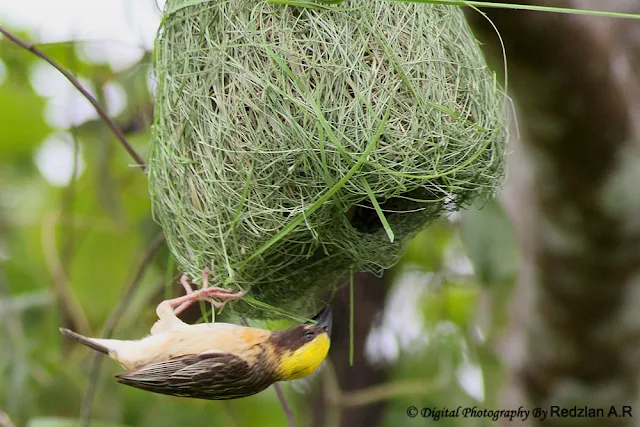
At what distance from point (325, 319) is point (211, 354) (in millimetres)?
227

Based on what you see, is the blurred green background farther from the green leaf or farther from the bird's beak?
the bird's beak

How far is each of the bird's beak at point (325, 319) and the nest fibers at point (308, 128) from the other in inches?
5.1

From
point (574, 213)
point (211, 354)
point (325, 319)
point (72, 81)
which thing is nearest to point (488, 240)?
point (574, 213)

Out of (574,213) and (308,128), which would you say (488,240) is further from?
(308,128)

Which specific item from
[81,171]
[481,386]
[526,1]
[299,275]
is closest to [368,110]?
[299,275]

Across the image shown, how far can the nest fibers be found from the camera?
1.13 m

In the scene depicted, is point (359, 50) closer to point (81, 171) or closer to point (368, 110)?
point (368, 110)

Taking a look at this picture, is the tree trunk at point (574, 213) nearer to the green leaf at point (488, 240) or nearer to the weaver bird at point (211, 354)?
the green leaf at point (488, 240)

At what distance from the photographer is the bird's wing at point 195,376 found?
1.24m

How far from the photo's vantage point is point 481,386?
2.52 meters

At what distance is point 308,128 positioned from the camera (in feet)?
3.71

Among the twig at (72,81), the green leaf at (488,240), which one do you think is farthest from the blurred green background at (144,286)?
the twig at (72,81)

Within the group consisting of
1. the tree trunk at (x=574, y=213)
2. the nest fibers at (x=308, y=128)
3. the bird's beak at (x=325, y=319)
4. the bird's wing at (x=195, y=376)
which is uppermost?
the nest fibers at (x=308, y=128)

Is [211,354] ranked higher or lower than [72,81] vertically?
lower
